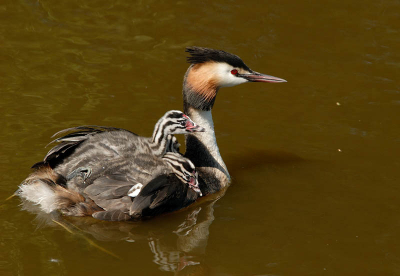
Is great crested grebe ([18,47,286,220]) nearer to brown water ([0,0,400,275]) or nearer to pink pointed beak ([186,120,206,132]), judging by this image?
pink pointed beak ([186,120,206,132])

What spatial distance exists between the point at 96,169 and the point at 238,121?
91.1 inches

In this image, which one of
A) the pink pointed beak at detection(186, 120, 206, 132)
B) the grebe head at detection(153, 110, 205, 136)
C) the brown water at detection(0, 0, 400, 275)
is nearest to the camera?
the brown water at detection(0, 0, 400, 275)

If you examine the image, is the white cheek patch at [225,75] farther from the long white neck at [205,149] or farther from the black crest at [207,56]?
the long white neck at [205,149]

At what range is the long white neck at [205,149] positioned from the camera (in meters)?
6.45

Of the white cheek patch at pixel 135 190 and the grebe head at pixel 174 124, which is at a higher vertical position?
the grebe head at pixel 174 124

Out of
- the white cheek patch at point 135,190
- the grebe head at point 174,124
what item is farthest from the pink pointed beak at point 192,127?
the white cheek patch at point 135,190

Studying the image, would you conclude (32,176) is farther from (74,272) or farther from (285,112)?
(285,112)

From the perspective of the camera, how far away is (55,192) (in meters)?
5.55

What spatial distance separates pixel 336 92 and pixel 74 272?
177 inches

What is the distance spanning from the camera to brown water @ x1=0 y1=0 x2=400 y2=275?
5188mm

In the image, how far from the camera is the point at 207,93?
21.3 ft

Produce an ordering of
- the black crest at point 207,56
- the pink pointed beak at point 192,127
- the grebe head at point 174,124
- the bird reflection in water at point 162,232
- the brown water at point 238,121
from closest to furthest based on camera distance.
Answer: the bird reflection in water at point 162,232 < the brown water at point 238,121 < the grebe head at point 174,124 < the pink pointed beak at point 192,127 < the black crest at point 207,56

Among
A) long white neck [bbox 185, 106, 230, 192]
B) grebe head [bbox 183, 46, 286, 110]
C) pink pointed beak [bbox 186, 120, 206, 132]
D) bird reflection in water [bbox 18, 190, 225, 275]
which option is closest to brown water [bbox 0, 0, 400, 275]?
bird reflection in water [bbox 18, 190, 225, 275]

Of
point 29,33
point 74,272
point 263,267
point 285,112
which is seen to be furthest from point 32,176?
point 29,33
